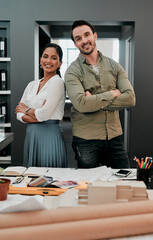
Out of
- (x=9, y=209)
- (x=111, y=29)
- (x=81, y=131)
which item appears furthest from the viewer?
(x=111, y=29)

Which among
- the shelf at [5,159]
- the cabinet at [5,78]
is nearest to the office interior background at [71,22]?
the cabinet at [5,78]

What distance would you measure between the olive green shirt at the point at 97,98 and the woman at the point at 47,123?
0.40 ft

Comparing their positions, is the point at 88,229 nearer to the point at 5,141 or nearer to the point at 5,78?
the point at 5,141

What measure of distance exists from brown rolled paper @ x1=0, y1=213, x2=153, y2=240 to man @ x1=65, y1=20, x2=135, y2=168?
49.1 inches

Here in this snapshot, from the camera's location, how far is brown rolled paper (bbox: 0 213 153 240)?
2.64 feet

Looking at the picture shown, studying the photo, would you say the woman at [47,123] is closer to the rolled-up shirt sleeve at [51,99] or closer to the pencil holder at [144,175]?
the rolled-up shirt sleeve at [51,99]

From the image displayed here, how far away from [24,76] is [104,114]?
8.19 feet

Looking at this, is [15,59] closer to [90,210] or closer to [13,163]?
[13,163]

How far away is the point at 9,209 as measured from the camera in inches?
35.0

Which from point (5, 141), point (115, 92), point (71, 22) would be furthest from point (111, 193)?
point (71, 22)

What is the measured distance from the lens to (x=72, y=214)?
886mm

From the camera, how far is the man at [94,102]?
215 cm

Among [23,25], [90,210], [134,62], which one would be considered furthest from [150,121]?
[90,210]

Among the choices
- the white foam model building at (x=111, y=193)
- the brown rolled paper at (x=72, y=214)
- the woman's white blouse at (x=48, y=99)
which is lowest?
the brown rolled paper at (x=72, y=214)
